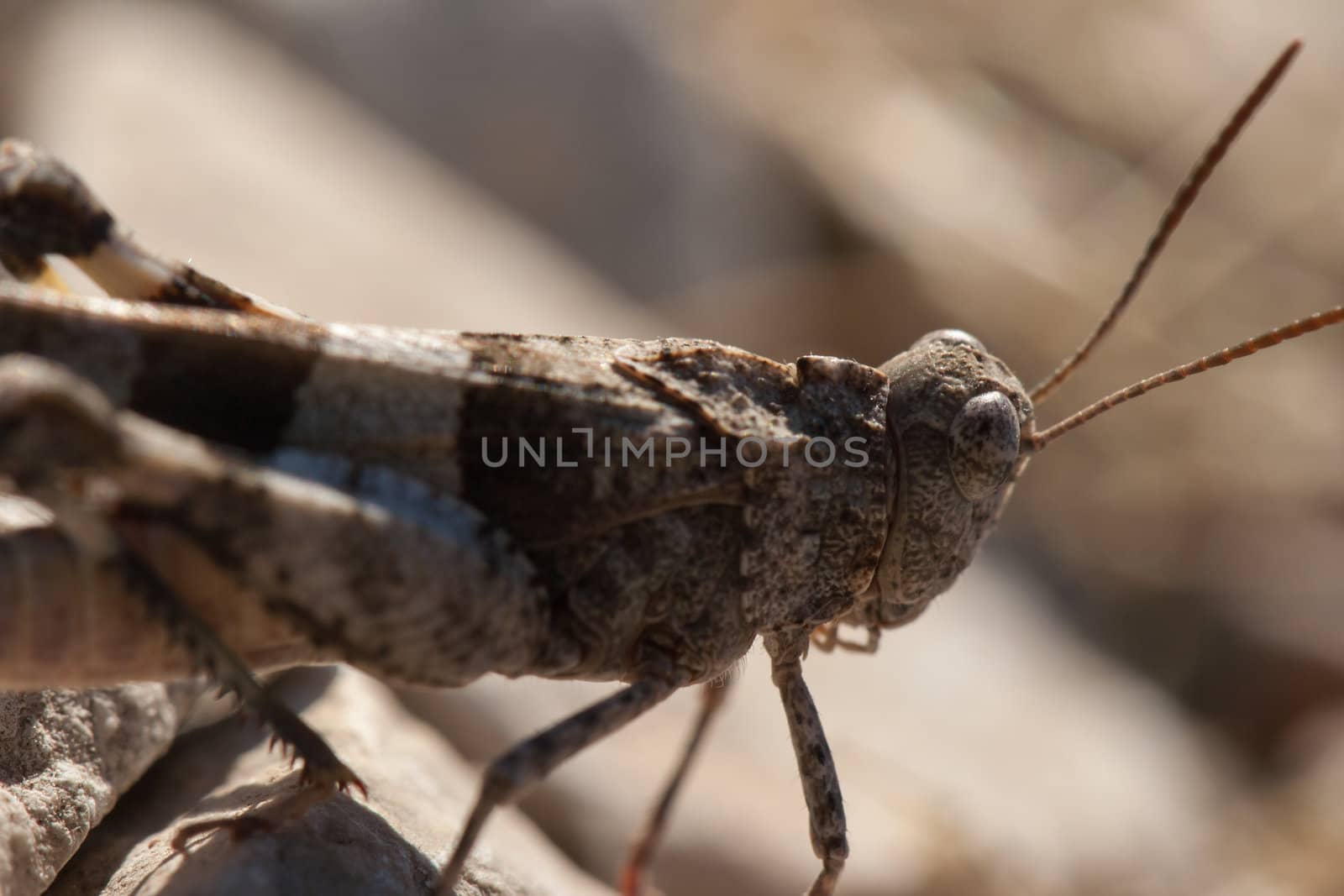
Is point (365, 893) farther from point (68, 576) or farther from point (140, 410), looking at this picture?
point (140, 410)

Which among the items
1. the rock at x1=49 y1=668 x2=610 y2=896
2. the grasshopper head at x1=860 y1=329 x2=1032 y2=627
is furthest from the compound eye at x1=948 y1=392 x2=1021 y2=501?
the rock at x1=49 y1=668 x2=610 y2=896

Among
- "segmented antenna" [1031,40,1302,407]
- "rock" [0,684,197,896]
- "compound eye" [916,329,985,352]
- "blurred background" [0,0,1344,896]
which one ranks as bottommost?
"rock" [0,684,197,896]

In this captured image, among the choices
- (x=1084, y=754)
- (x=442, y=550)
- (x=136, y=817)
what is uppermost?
(x=1084, y=754)

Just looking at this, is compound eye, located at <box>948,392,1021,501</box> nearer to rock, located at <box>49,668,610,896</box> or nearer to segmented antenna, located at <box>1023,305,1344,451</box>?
segmented antenna, located at <box>1023,305,1344,451</box>

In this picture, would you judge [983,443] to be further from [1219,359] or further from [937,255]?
[937,255]

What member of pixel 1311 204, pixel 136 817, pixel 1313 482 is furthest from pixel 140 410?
pixel 1311 204

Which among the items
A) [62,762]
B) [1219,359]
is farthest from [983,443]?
[62,762]
